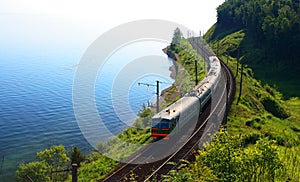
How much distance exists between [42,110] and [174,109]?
33854mm

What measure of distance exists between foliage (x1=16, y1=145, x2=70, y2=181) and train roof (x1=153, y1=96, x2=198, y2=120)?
30.0ft

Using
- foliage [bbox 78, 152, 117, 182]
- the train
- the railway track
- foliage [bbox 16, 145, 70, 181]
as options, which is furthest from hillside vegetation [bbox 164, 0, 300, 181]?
foliage [bbox 16, 145, 70, 181]

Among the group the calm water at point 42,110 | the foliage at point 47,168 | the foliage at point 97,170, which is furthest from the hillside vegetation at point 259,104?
the calm water at point 42,110

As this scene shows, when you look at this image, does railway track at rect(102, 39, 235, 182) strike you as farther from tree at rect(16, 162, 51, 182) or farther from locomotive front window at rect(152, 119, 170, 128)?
tree at rect(16, 162, 51, 182)

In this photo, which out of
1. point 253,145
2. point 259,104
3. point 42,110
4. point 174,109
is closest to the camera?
point 253,145

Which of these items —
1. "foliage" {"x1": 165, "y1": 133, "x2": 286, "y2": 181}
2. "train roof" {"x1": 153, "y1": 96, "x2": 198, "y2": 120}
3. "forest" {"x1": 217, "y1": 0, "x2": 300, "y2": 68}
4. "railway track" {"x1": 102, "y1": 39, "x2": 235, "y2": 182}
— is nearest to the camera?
"foliage" {"x1": 165, "y1": 133, "x2": 286, "y2": 181}

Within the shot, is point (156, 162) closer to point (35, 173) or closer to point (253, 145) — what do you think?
point (253, 145)

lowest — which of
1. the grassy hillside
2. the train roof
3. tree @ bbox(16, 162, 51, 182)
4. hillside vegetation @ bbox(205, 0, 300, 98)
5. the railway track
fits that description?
tree @ bbox(16, 162, 51, 182)

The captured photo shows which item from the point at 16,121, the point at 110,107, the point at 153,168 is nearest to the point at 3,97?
the point at 16,121

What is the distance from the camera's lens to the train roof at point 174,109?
80.1 feet

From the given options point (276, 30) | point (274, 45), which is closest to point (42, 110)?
point (274, 45)

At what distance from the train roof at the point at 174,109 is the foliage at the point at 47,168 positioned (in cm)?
914

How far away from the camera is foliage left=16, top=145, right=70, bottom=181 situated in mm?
25567

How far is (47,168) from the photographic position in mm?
26297
